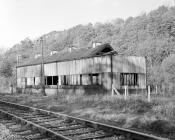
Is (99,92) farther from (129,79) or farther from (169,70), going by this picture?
(169,70)

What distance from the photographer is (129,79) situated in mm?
25109

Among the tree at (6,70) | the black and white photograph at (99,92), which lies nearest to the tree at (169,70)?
the black and white photograph at (99,92)

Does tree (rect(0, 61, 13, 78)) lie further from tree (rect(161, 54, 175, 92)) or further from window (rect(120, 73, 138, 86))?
window (rect(120, 73, 138, 86))

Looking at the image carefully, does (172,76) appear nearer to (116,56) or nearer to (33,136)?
(116,56)

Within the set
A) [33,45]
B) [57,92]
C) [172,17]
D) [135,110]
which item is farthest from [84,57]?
[33,45]

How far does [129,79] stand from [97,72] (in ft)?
10.8

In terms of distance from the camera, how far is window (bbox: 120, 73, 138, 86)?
2458cm

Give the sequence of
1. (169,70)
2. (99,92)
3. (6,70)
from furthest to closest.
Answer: (6,70), (169,70), (99,92)

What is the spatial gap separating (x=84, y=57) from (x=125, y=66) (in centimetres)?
430

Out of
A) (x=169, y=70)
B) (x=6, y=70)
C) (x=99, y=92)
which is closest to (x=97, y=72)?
(x=99, y=92)

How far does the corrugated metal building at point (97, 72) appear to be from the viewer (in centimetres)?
2395

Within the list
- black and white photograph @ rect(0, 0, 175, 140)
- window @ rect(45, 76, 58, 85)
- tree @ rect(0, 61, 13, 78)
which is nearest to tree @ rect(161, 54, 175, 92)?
black and white photograph @ rect(0, 0, 175, 140)

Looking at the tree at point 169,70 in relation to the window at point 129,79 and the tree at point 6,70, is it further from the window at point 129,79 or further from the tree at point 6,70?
the tree at point 6,70

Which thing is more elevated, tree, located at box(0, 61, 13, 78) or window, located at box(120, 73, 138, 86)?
tree, located at box(0, 61, 13, 78)
